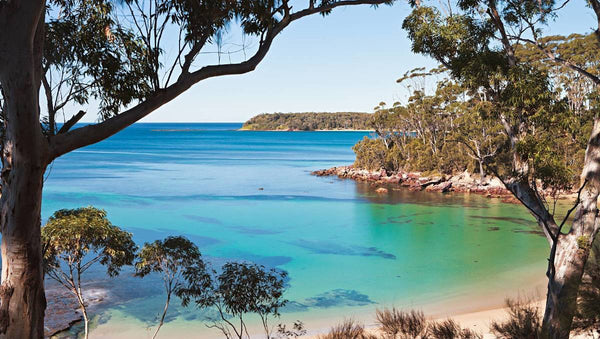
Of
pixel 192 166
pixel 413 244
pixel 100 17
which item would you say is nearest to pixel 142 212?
pixel 413 244

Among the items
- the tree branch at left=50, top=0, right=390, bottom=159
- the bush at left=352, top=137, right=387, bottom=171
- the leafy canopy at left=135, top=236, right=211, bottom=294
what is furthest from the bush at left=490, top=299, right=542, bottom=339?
the bush at left=352, top=137, right=387, bottom=171

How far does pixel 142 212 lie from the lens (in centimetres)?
2688

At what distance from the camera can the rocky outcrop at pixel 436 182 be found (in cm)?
3006

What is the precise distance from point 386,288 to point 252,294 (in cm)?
759

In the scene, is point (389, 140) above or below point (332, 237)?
above

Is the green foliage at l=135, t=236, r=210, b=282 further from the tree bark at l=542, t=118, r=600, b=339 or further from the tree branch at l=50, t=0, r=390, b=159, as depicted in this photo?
the tree bark at l=542, t=118, r=600, b=339

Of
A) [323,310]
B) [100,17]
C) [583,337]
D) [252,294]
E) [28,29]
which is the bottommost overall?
[323,310]

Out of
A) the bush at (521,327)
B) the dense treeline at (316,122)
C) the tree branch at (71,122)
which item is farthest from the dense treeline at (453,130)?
the dense treeline at (316,122)

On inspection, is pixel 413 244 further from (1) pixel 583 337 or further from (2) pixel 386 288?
(1) pixel 583 337

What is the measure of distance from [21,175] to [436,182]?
104ft

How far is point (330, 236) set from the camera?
70.5 feet

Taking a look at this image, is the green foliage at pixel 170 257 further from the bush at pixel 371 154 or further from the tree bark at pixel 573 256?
the bush at pixel 371 154

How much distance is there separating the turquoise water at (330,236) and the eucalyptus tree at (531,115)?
5.95 meters

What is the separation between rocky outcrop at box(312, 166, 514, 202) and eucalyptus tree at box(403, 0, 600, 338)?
72.8 feet
